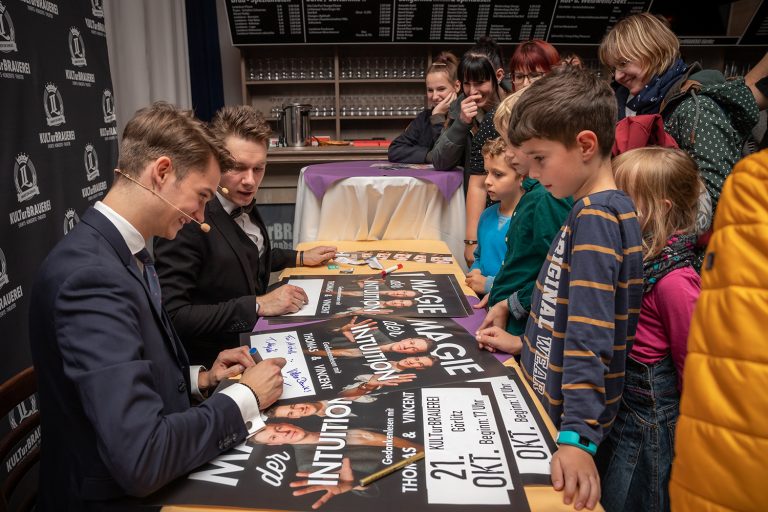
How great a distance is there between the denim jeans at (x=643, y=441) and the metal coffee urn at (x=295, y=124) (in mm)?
3624

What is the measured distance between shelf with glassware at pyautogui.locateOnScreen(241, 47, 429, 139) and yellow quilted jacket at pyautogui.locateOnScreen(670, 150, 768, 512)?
5358mm

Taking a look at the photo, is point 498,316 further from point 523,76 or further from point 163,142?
point 523,76

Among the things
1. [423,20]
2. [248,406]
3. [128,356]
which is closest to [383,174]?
Answer: [248,406]

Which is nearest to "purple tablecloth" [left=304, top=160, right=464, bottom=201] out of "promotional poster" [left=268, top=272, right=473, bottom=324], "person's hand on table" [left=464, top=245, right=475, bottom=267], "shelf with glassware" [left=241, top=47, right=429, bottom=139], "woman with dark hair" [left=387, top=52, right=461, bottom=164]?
"person's hand on table" [left=464, top=245, right=475, bottom=267]

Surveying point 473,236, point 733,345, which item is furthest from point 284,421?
point 473,236

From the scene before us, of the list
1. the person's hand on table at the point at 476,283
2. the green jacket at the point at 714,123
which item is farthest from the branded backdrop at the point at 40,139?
the green jacket at the point at 714,123

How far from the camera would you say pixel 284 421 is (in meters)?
0.96

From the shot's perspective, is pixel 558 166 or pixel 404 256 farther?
pixel 404 256

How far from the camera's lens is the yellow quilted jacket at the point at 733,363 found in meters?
0.57

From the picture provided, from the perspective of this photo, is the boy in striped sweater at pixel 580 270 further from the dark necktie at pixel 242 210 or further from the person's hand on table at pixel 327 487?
the dark necktie at pixel 242 210

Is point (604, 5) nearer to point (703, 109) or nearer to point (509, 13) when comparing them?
point (509, 13)

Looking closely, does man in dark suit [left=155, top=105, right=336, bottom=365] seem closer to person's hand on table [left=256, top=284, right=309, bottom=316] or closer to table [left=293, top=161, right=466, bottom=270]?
person's hand on table [left=256, top=284, right=309, bottom=316]

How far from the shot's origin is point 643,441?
131 cm

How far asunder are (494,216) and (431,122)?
4.47 ft
